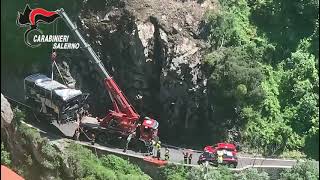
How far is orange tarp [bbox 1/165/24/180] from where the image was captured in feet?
67.8

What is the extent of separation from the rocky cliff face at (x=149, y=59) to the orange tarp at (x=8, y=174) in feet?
13.4

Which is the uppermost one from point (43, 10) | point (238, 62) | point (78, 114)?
point (43, 10)

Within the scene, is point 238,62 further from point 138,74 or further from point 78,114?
point 78,114

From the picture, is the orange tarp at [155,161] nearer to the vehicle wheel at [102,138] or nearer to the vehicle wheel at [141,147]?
the vehicle wheel at [141,147]

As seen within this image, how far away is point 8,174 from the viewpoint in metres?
21.1

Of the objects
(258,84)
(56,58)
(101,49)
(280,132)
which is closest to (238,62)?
(258,84)

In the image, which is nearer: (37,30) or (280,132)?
(37,30)

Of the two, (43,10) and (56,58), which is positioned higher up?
(43,10)

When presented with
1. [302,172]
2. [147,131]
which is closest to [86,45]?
[147,131]

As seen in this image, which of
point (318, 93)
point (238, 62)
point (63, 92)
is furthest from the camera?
point (318, 93)

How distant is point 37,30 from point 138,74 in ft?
12.4

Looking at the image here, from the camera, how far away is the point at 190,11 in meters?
26.0

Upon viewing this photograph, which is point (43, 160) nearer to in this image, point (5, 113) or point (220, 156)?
point (5, 113)

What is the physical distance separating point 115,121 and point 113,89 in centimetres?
109
